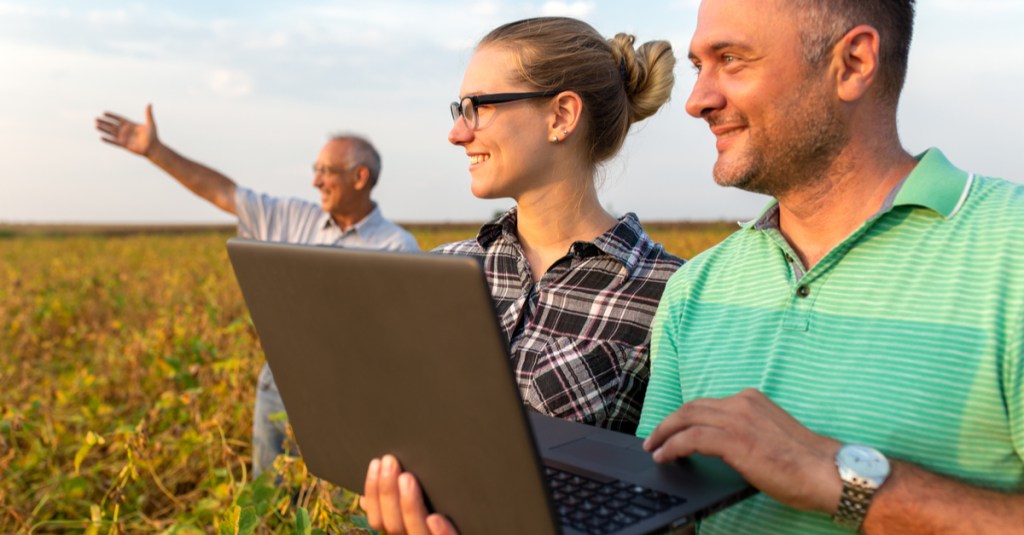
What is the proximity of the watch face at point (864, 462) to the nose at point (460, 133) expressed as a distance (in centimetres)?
131

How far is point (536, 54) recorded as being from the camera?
2.36 metres

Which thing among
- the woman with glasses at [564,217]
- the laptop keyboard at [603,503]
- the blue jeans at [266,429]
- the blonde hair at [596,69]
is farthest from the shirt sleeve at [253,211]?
the laptop keyboard at [603,503]

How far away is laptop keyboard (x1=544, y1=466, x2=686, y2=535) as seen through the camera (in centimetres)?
122

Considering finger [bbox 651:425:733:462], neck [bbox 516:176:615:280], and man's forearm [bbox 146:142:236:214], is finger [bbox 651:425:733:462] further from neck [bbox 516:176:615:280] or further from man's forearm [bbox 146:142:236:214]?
man's forearm [bbox 146:142:236:214]

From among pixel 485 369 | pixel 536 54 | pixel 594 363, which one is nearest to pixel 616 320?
pixel 594 363

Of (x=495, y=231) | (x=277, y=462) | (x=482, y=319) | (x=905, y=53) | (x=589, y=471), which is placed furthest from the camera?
(x=277, y=462)

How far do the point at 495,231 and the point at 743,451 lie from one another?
1.32 m

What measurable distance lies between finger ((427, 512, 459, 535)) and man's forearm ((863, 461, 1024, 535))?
0.62 m

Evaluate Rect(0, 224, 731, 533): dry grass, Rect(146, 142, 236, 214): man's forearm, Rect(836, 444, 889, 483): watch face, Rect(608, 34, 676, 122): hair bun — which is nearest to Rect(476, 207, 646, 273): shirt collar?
Rect(608, 34, 676, 122): hair bun

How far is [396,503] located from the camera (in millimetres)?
1324

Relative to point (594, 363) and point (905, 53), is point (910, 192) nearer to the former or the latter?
point (905, 53)

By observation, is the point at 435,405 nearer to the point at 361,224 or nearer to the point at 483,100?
the point at 483,100

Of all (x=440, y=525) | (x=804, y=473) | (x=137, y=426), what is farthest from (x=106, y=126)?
(x=804, y=473)

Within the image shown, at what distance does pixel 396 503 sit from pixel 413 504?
39mm
